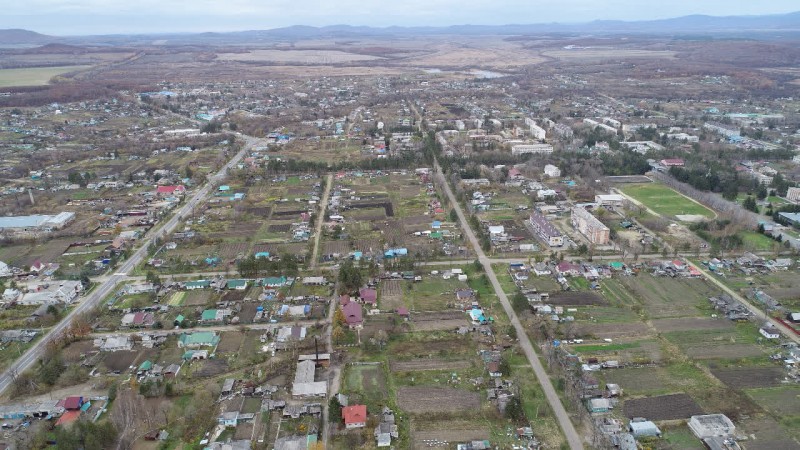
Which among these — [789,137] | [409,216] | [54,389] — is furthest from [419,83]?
[54,389]

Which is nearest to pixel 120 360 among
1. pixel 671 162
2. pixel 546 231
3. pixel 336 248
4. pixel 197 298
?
pixel 197 298

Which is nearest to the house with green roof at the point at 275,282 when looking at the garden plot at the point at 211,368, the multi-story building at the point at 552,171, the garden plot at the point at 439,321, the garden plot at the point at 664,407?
the garden plot at the point at 211,368

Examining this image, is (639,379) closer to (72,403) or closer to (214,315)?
(214,315)

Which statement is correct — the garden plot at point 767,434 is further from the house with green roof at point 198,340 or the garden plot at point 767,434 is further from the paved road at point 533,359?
the house with green roof at point 198,340

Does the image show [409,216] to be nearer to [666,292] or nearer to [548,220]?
[548,220]

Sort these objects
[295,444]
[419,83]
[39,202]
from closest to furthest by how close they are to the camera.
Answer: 1. [295,444]
2. [39,202]
3. [419,83]
